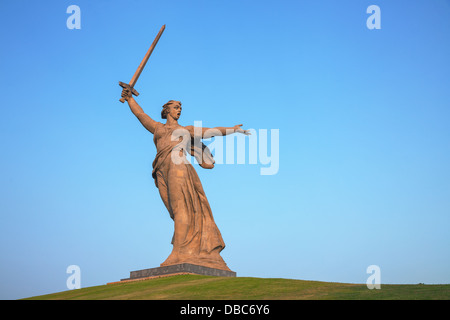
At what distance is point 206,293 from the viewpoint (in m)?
11.4

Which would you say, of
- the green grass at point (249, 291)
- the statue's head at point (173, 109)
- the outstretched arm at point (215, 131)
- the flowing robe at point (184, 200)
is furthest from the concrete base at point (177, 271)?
the statue's head at point (173, 109)

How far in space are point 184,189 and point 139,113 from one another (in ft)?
11.5

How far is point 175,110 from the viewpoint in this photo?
18.3 meters

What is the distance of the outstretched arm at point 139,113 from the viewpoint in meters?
18.3

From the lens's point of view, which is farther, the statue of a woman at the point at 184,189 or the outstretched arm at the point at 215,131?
the outstretched arm at the point at 215,131

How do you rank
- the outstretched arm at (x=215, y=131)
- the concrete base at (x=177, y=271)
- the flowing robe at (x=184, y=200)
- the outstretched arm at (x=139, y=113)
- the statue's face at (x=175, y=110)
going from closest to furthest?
the concrete base at (x=177, y=271)
the flowing robe at (x=184, y=200)
the outstretched arm at (x=215, y=131)
the statue's face at (x=175, y=110)
the outstretched arm at (x=139, y=113)

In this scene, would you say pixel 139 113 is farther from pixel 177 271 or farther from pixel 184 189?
pixel 177 271

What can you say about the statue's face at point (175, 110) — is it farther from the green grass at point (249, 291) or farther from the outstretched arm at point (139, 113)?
the green grass at point (249, 291)

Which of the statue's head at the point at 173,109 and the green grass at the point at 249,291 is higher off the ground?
the statue's head at the point at 173,109

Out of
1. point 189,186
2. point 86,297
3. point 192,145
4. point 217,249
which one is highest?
point 192,145

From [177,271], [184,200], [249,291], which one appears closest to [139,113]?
[184,200]
